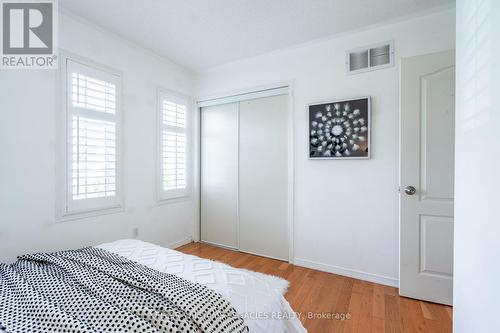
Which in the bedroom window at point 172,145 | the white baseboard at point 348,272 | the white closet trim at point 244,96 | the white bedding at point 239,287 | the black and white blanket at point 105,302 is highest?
the white closet trim at point 244,96

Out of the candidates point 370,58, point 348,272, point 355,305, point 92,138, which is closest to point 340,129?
point 370,58

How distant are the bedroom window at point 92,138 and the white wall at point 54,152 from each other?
0.11 metres

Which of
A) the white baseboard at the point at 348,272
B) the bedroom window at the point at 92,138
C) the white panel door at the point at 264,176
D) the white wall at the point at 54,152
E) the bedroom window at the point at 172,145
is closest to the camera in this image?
the white wall at the point at 54,152

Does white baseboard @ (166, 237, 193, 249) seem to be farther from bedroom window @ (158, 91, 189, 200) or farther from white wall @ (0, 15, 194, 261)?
bedroom window @ (158, 91, 189, 200)

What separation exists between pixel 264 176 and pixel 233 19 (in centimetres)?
181

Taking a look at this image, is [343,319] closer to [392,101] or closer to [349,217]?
[349,217]

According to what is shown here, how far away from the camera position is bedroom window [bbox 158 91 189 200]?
9.95ft

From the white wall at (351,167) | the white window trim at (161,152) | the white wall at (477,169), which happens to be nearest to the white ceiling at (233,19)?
the white wall at (351,167)

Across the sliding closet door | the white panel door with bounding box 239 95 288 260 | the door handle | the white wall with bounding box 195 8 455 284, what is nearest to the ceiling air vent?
the white wall with bounding box 195 8 455 284

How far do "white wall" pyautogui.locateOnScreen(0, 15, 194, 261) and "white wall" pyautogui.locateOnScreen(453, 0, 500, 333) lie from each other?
290 cm

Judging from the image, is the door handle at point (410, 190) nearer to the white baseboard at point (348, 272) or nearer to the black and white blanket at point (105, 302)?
the white baseboard at point (348, 272)

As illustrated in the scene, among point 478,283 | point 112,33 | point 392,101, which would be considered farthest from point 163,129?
point 478,283

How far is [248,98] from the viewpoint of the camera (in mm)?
3100

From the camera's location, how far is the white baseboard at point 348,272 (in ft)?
7.42
